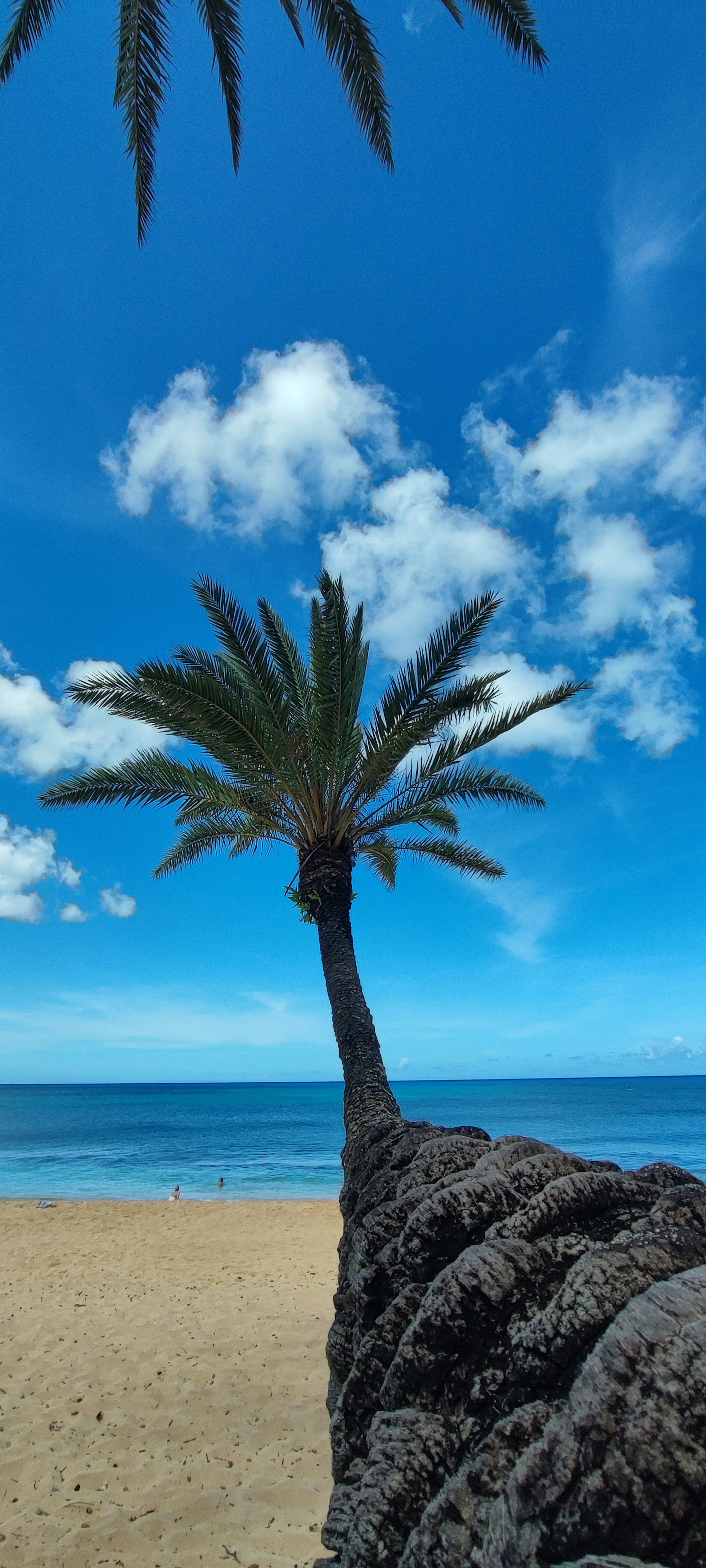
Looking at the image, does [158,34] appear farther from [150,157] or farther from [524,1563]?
[524,1563]

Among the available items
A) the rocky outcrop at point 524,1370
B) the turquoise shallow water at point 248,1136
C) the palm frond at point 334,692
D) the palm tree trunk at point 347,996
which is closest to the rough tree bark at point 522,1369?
the rocky outcrop at point 524,1370

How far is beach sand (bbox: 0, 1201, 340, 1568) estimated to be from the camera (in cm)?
475

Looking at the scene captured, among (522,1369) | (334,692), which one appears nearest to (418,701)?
(334,692)

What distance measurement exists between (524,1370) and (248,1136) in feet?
174

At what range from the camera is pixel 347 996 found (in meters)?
7.37

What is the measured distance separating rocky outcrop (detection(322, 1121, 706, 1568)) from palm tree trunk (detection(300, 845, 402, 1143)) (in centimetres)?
272

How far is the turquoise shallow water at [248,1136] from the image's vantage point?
88.9ft

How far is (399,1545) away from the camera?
2281mm

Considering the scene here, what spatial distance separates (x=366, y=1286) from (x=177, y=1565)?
10.2 feet

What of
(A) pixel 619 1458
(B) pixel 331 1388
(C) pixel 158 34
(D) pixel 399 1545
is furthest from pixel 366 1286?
(C) pixel 158 34

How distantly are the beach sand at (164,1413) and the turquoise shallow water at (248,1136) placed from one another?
44.2 feet

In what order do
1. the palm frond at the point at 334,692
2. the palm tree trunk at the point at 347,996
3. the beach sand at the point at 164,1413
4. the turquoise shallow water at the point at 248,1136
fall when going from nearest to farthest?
1. the beach sand at the point at 164,1413
2. the palm tree trunk at the point at 347,996
3. the palm frond at the point at 334,692
4. the turquoise shallow water at the point at 248,1136

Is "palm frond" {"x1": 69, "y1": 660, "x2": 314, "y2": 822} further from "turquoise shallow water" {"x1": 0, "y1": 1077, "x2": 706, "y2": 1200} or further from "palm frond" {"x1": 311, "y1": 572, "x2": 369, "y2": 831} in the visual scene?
"turquoise shallow water" {"x1": 0, "y1": 1077, "x2": 706, "y2": 1200}

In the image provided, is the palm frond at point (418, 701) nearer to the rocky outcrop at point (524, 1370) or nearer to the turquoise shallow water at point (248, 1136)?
the rocky outcrop at point (524, 1370)
